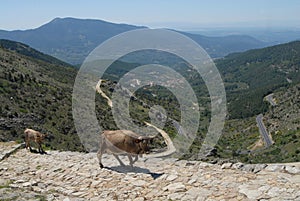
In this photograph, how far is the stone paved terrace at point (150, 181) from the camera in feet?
29.5

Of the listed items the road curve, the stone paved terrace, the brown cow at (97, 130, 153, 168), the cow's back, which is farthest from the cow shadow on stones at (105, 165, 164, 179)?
the road curve

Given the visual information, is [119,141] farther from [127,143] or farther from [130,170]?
[130,170]

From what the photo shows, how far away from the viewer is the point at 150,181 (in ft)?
34.0

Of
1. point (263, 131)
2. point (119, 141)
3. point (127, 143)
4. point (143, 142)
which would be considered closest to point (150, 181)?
point (143, 142)

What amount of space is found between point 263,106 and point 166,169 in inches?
5879

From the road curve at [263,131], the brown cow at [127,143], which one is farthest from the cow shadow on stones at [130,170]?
the road curve at [263,131]

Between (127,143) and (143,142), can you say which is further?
(127,143)

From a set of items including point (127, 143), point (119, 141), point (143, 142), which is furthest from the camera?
point (119, 141)

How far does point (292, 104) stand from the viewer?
402 feet

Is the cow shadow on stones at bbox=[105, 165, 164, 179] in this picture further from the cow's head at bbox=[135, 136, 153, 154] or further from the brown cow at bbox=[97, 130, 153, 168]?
the cow's head at bbox=[135, 136, 153, 154]

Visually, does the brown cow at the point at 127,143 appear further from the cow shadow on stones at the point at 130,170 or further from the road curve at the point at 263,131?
the road curve at the point at 263,131

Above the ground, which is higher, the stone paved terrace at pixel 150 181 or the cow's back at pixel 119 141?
the cow's back at pixel 119 141

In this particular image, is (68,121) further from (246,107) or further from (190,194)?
(246,107)

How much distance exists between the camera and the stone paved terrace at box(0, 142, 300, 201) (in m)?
8.99
